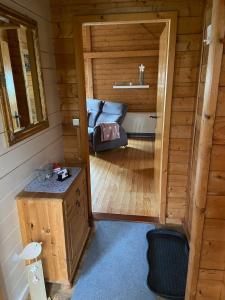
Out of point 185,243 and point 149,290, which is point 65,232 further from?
point 185,243

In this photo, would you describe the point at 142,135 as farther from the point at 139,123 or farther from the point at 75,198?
the point at 75,198

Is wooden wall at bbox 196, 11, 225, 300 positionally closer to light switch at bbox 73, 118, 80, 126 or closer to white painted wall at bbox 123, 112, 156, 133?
light switch at bbox 73, 118, 80, 126

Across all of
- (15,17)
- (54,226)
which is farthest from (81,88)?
(54,226)

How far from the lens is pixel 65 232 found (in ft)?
5.23

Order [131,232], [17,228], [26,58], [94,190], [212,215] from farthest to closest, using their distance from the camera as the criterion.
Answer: [94,190], [131,232], [26,58], [17,228], [212,215]

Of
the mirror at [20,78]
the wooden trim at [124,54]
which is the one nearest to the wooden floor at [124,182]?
the mirror at [20,78]

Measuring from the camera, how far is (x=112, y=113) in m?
5.34

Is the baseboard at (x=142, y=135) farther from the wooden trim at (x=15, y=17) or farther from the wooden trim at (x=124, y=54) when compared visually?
the wooden trim at (x=15, y=17)

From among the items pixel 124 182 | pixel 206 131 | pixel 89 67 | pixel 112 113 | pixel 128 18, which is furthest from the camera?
pixel 89 67

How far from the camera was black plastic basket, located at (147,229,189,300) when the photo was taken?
172 centimetres

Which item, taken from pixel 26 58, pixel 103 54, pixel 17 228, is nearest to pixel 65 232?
pixel 17 228

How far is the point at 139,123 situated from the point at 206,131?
470 cm

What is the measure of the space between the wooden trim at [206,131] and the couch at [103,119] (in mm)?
3376

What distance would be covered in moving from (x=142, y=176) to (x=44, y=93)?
2.23m
